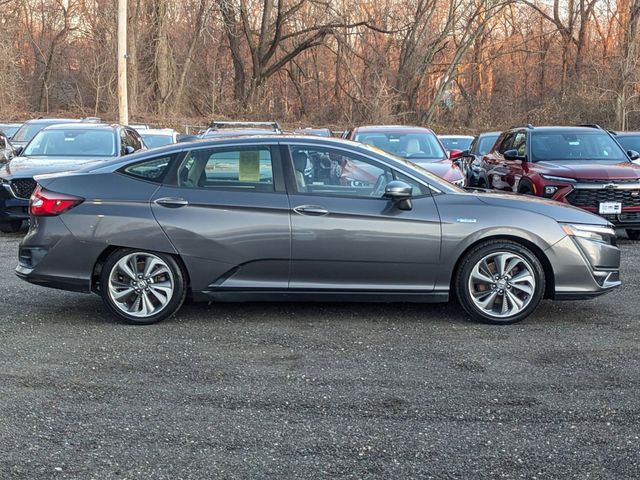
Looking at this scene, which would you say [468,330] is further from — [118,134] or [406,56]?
[406,56]

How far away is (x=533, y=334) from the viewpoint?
238 inches

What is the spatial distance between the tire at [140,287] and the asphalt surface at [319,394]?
14 cm

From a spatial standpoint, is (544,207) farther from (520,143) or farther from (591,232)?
(520,143)

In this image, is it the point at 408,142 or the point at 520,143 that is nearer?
the point at 408,142

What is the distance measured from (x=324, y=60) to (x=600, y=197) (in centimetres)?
3275

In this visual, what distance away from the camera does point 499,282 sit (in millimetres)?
6246

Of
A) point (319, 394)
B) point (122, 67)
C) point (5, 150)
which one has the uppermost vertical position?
point (122, 67)

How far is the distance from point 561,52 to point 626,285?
3518cm

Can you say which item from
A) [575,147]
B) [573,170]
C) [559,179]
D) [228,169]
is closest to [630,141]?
[575,147]

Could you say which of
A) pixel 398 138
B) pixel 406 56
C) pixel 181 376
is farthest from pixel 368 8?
pixel 181 376

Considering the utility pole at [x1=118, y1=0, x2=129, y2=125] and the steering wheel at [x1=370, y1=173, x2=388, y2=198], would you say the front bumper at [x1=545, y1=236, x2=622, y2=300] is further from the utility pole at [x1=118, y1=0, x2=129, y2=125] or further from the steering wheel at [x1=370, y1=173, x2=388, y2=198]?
the utility pole at [x1=118, y1=0, x2=129, y2=125]

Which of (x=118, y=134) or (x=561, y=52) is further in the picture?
(x=561, y=52)

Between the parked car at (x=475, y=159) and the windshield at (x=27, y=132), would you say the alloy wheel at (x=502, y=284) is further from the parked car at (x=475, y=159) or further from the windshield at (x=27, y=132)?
the windshield at (x=27, y=132)

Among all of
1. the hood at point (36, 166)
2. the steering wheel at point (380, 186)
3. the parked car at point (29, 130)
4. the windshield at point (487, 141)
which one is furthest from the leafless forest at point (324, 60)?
the steering wheel at point (380, 186)
